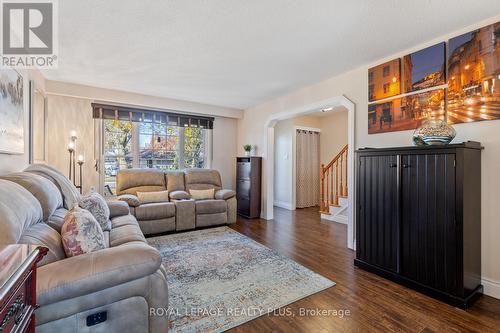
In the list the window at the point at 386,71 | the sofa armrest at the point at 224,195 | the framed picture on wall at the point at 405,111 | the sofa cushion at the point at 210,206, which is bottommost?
the sofa cushion at the point at 210,206

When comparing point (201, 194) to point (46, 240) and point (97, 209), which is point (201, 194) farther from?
point (46, 240)

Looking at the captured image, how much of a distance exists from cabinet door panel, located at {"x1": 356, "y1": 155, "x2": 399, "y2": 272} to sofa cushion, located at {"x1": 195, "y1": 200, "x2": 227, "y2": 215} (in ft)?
7.99

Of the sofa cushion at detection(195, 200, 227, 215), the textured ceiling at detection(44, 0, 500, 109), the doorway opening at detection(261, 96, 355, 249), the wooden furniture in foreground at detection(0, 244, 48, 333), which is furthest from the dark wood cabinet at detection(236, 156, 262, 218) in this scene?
the wooden furniture in foreground at detection(0, 244, 48, 333)

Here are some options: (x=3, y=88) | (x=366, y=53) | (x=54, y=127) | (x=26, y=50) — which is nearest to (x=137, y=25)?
(x=3, y=88)

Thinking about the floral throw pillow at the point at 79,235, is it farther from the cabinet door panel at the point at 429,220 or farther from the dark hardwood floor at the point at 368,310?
the cabinet door panel at the point at 429,220

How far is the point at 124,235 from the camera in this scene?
217 centimetres

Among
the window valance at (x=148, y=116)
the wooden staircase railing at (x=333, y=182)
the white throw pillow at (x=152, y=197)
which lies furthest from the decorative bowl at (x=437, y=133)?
the window valance at (x=148, y=116)

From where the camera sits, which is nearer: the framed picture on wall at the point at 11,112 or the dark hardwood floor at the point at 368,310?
the dark hardwood floor at the point at 368,310

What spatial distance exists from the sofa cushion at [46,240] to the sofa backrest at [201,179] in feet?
10.5

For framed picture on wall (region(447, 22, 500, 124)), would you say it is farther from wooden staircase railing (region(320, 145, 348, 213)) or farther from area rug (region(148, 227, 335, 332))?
wooden staircase railing (region(320, 145, 348, 213))

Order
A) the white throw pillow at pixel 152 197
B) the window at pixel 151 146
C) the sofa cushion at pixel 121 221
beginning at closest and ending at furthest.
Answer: the sofa cushion at pixel 121 221
the white throw pillow at pixel 152 197
the window at pixel 151 146

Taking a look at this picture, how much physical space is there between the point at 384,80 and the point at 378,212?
1.58 metres

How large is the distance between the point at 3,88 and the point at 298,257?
333 centimetres

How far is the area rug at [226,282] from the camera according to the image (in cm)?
180
